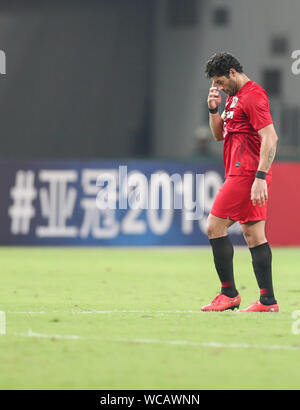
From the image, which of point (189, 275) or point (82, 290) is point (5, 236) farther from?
point (82, 290)

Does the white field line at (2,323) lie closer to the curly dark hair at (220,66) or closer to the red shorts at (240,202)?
the red shorts at (240,202)

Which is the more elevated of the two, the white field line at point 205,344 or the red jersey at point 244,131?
the red jersey at point 244,131

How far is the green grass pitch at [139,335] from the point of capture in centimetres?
609

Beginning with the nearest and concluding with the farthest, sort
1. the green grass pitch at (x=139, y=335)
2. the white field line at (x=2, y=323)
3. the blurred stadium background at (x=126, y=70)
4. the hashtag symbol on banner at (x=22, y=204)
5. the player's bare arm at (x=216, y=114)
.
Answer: the green grass pitch at (x=139, y=335) → the white field line at (x=2, y=323) → the player's bare arm at (x=216, y=114) → the hashtag symbol on banner at (x=22, y=204) → the blurred stadium background at (x=126, y=70)

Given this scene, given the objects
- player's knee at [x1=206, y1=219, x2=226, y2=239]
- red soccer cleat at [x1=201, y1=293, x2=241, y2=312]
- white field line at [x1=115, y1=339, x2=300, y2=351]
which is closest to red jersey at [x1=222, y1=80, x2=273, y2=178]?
player's knee at [x1=206, y1=219, x2=226, y2=239]

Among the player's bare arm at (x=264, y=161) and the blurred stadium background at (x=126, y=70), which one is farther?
the blurred stadium background at (x=126, y=70)

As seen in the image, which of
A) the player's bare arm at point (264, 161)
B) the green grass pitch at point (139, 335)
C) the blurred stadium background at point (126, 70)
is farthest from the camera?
the blurred stadium background at point (126, 70)

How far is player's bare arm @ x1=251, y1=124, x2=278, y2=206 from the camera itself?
8742 millimetres

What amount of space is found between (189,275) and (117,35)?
17.9 m

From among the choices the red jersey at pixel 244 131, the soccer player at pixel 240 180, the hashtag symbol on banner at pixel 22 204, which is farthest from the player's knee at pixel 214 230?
the hashtag symbol on banner at pixel 22 204

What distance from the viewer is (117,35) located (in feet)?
102

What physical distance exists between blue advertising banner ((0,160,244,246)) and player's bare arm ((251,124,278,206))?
10.7 m

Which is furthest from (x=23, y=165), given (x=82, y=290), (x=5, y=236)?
(x=82, y=290)

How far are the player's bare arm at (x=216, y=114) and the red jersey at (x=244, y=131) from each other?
0.57 ft
